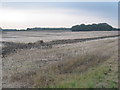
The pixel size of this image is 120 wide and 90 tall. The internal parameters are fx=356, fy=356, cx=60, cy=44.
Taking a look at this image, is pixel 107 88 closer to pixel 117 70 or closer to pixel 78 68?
pixel 117 70

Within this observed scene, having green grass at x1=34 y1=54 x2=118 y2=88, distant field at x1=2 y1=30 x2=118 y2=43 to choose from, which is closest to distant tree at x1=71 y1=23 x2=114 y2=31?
distant field at x1=2 y1=30 x2=118 y2=43

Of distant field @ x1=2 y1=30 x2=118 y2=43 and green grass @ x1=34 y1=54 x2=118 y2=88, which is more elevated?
green grass @ x1=34 y1=54 x2=118 y2=88

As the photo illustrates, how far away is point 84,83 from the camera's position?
48.9ft

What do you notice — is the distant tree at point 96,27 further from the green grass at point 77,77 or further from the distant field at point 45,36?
the green grass at point 77,77

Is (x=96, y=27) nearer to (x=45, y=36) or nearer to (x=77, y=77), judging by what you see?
(x=45, y=36)

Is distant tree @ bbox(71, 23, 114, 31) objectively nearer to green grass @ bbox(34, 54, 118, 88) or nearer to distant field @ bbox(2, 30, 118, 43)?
distant field @ bbox(2, 30, 118, 43)

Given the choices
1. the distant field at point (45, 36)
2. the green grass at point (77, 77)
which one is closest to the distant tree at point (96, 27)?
the distant field at point (45, 36)

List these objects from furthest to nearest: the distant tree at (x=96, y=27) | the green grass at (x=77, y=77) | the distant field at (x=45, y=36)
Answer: the distant tree at (x=96, y=27) → the distant field at (x=45, y=36) → the green grass at (x=77, y=77)

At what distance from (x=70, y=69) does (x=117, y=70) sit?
4201 mm

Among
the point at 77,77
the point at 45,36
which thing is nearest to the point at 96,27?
the point at 45,36

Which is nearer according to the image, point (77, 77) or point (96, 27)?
point (77, 77)

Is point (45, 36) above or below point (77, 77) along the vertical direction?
below

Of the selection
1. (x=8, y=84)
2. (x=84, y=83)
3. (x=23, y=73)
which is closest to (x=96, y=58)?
(x=23, y=73)

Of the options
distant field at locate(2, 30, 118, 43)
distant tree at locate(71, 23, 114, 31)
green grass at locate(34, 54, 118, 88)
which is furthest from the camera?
distant tree at locate(71, 23, 114, 31)
